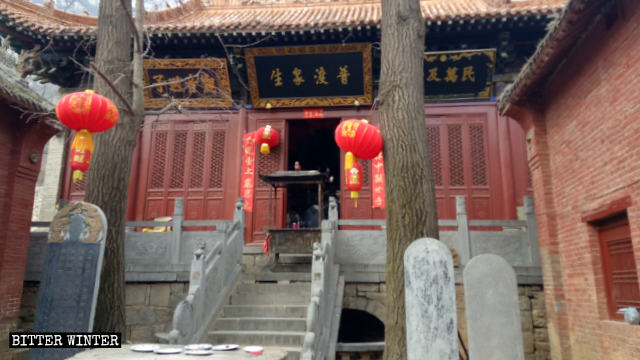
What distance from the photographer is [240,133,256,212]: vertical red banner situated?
10.2 meters

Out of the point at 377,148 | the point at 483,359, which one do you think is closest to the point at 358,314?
the point at 377,148

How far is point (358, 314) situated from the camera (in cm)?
1070

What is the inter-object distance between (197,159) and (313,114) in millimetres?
2974

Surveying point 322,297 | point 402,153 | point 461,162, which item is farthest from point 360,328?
point 402,153

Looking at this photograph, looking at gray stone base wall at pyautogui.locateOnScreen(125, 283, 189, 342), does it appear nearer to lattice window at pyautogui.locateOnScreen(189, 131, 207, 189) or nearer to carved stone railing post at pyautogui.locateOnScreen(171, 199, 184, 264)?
carved stone railing post at pyautogui.locateOnScreen(171, 199, 184, 264)

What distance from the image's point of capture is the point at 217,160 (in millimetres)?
10531

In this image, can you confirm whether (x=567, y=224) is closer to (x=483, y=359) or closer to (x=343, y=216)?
(x=483, y=359)

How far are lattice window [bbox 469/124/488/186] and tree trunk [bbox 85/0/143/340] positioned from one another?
7.10 metres

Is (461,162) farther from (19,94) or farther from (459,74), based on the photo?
(19,94)

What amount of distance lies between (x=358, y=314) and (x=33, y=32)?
9.51 m

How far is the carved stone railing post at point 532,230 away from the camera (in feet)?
25.1

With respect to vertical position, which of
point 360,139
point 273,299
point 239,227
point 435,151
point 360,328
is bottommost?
point 360,328

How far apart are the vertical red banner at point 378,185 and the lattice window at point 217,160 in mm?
3577

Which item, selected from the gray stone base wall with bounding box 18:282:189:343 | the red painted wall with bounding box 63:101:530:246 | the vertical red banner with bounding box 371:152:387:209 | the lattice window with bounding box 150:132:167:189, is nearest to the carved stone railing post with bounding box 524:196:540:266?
the red painted wall with bounding box 63:101:530:246
